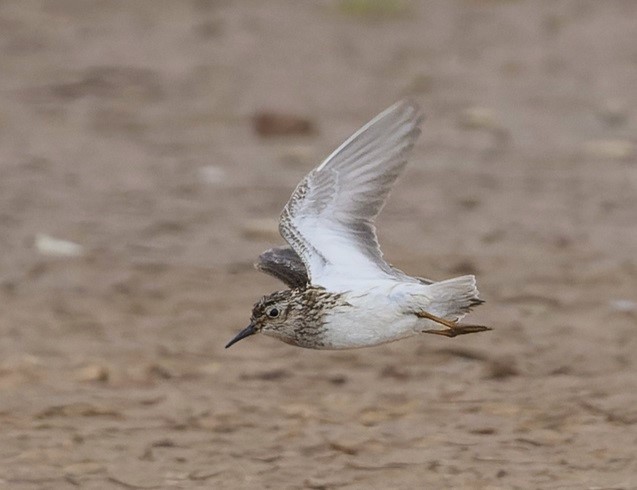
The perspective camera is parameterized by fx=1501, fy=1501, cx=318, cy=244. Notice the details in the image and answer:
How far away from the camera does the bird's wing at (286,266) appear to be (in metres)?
6.86

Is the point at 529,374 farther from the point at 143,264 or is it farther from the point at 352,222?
the point at 143,264

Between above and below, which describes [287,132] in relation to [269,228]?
above

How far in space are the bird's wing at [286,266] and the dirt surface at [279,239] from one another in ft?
2.66

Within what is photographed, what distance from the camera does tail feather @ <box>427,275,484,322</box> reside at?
6289 millimetres

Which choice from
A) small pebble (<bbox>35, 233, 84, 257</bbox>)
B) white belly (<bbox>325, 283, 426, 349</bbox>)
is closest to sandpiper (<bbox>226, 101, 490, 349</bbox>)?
white belly (<bbox>325, 283, 426, 349</bbox>)

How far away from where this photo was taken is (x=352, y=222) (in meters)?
6.72

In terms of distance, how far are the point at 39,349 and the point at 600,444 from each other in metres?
3.34

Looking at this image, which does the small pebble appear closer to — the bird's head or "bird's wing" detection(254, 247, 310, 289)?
"bird's wing" detection(254, 247, 310, 289)

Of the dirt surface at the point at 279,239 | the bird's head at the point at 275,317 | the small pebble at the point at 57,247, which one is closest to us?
the bird's head at the point at 275,317

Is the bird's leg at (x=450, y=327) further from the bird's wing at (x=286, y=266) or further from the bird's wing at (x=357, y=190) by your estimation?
the bird's wing at (x=286, y=266)

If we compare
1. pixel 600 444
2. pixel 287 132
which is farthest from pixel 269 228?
pixel 600 444

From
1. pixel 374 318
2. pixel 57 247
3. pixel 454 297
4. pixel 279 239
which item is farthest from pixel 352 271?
pixel 57 247

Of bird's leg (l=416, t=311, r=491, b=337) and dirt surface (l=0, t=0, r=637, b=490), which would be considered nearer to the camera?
bird's leg (l=416, t=311, r=491, b=337)

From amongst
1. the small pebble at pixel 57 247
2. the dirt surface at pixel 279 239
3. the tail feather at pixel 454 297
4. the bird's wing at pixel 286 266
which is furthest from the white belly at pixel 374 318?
the small pebble at pixel 57 247
